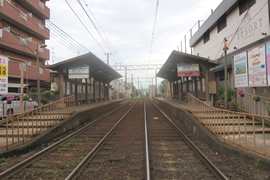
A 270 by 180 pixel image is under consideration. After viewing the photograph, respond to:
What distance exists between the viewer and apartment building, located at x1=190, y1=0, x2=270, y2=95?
660 centimetres

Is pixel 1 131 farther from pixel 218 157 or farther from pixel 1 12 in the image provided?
pixel 1 12

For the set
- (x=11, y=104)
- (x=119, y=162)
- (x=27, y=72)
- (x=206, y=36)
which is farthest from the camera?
(x=27, y=72)

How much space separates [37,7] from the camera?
65.6ft

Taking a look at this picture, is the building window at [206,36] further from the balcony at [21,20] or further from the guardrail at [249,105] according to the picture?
the balcony at [21,20]

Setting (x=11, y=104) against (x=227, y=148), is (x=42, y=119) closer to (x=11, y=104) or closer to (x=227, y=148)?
(x=11, y=104)

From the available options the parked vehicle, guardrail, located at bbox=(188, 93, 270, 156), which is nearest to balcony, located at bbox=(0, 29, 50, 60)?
the parked vehicle

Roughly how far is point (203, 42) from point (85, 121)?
14.6 m

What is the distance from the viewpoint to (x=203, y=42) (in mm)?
17438

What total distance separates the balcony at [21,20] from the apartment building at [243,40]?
734 inches

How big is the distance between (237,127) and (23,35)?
22.6 meters

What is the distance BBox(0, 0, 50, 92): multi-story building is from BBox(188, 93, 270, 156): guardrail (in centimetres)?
1530

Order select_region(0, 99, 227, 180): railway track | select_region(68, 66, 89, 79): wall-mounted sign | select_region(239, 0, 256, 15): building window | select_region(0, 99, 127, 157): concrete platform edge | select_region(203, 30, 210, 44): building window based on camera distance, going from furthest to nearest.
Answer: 1. select_region(203, 30, 210, 44): building window
2. select_region(68, 66, 89, 79): wall-mounted sign
3. select_region(239, 0, 256, 15): building window
4. select_region(0, 99, 127, 157): concrete platform edge
5. select_region(0, 99, 227, 180): railway track

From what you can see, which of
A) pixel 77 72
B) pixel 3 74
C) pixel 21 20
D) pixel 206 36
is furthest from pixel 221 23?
pixel 21 20

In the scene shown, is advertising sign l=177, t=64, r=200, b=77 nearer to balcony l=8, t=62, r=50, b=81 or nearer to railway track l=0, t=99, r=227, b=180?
railway track l=0, t=99, r=227, b=180
